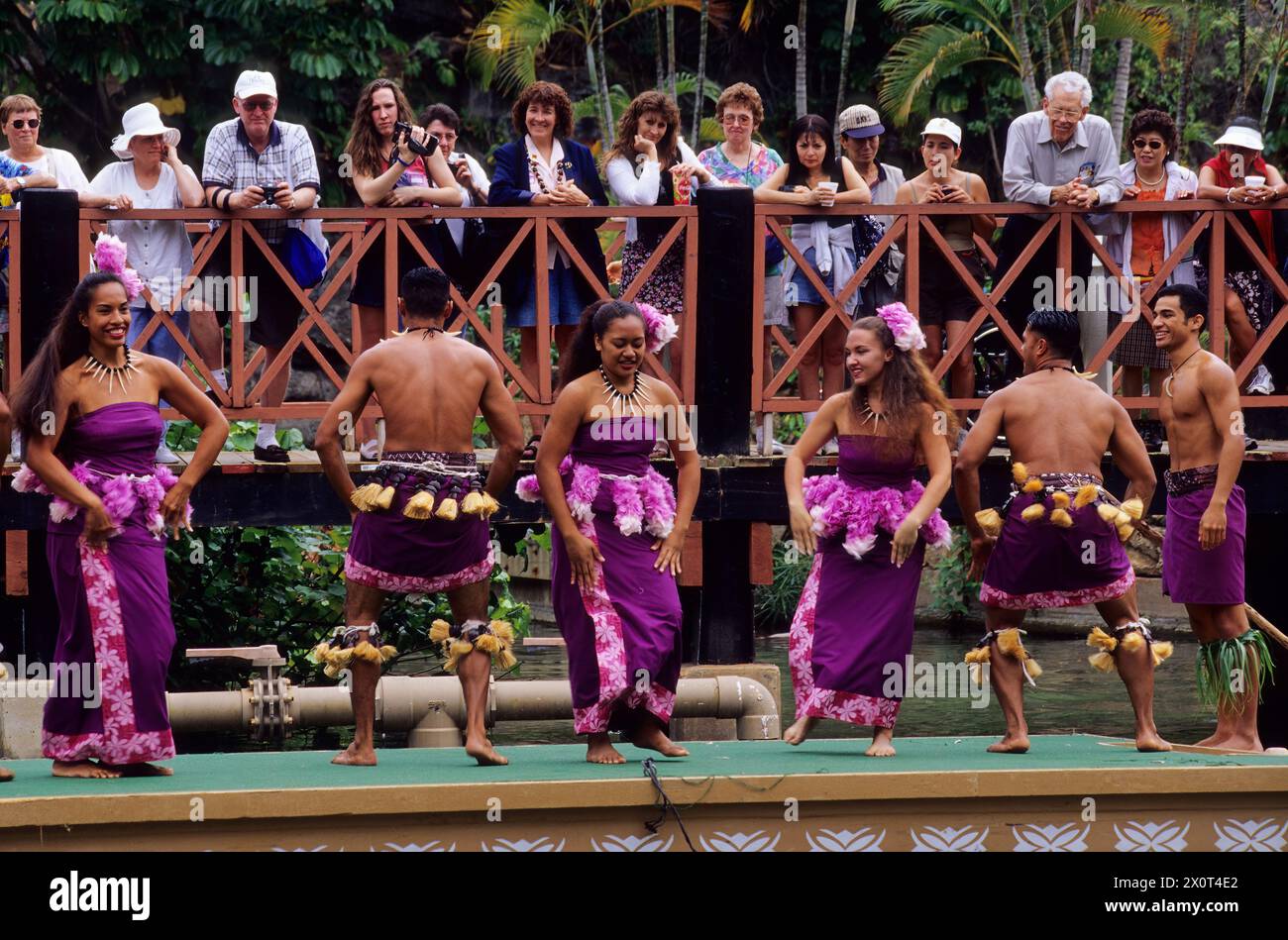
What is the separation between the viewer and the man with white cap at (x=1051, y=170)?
9.59 metres

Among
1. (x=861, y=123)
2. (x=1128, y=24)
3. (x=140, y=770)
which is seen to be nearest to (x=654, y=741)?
(x=140, y=770)

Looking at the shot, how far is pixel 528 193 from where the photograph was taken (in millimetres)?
9383

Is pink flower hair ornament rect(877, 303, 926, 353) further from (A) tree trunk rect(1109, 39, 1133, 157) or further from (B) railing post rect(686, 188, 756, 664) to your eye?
(A) tree trunk rect(1109, 39, 1133, 157)

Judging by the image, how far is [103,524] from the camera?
6805mm

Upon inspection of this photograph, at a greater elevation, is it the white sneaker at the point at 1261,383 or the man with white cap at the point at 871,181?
the man with white cap at the point at 871,181

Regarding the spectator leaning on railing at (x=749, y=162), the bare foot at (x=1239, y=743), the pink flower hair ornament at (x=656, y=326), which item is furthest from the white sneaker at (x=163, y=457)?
the bare foot at (x=1239, y=743)

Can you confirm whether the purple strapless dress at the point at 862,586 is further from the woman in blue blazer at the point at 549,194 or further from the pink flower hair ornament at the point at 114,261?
the pink flower hair ornament at the point at 114,261

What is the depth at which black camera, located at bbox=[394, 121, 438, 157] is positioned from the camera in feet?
29.8

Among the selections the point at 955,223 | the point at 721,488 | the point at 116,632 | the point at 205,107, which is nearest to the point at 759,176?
the point at 955,223

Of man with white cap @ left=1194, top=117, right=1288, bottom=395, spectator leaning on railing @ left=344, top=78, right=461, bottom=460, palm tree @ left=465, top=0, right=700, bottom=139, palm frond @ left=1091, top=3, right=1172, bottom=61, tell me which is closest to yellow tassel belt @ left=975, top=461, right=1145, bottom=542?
man with white cap @ left=1194, top=117, right=1288, bottom=395

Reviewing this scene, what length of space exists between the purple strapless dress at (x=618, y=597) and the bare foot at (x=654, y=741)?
43mm

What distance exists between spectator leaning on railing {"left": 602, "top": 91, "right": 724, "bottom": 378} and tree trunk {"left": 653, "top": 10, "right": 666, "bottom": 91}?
485 inches

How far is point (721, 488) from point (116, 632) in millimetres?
3738

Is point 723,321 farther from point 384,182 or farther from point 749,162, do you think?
point 384,182
